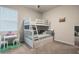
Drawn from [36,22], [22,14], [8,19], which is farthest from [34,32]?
[8,19]

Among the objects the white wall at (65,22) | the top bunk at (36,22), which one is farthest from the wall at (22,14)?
the white wall at (65,22)

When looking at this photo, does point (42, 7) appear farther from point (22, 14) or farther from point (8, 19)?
point (8, 19)

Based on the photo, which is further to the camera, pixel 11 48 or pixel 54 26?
pixel 54 26

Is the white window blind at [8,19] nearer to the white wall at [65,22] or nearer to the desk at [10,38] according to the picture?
the desk at [10,38]

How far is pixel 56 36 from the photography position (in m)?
1.86

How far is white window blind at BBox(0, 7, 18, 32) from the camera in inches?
67.4

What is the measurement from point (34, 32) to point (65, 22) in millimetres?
630

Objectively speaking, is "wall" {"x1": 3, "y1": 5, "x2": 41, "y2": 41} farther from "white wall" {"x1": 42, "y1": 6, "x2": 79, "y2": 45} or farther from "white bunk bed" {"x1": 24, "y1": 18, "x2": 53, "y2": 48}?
"white wall" {"x1": 42, "y1": 6, "x2": 79, "y2": 45}

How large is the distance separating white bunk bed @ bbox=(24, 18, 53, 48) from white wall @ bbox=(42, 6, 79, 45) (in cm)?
18

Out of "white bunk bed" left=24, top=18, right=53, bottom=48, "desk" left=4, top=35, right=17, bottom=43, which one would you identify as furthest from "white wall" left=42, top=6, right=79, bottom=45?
"desk" left=4, top=35, right=17, bottom=43
